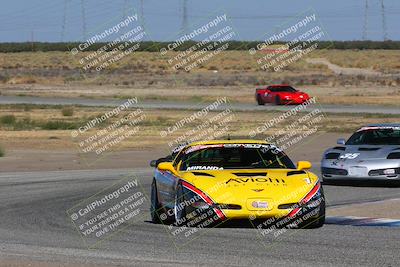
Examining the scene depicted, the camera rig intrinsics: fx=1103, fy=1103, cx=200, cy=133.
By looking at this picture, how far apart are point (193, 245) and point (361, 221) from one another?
12.0 feet

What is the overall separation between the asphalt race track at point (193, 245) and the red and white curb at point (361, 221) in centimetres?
46

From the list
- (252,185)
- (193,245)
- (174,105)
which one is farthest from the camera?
(174,105)

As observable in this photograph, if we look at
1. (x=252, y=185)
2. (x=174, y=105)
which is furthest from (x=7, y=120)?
(x=252, y=185)

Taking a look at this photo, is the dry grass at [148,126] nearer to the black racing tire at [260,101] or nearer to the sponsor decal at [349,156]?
the black racing tire at [260,101]

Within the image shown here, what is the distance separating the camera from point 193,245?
12727mm

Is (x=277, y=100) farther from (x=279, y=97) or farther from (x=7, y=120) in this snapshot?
(x=7, y=120)

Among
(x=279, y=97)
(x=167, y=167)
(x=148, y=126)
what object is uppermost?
(x=167, y=167)

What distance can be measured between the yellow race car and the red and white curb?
0.91 metres

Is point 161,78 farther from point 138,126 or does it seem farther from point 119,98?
point 138,126

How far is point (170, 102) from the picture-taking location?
66.4 m

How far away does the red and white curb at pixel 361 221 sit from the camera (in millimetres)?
15133

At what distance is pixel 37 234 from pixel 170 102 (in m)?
52.4

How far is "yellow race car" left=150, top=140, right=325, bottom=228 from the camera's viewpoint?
14.0m

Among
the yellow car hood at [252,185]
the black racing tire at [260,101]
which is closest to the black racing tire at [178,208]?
the yellow car hood at [252,185]
